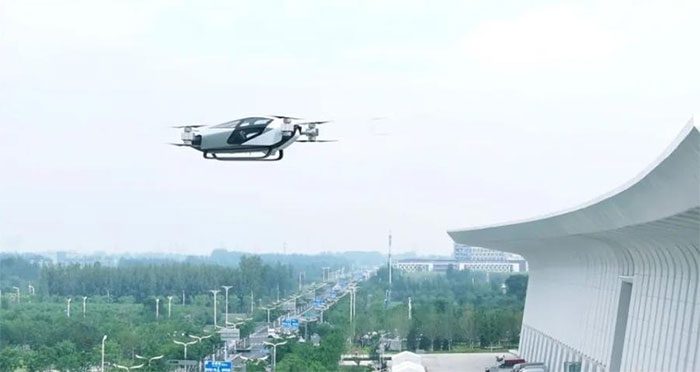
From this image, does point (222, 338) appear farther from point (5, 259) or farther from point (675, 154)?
point (5, 259)

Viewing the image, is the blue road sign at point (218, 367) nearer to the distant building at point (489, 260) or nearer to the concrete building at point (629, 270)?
the concrete building at point (629, 270)

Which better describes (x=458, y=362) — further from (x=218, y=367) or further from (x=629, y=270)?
(x=629, y=270)

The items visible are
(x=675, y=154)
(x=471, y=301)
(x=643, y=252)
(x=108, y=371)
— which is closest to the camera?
(x=675, y=154)

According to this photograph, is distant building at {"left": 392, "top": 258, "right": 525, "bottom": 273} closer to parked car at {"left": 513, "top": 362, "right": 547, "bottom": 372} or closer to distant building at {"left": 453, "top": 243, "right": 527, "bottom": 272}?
distant building at {"left": 453, "top": 243, "right": 527, "bottom": 272}

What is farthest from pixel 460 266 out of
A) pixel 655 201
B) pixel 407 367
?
pixel 655 201

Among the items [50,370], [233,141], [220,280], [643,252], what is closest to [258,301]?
[220,280]

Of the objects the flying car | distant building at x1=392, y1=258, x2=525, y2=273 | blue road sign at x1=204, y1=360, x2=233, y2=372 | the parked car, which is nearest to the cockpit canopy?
the flying car
